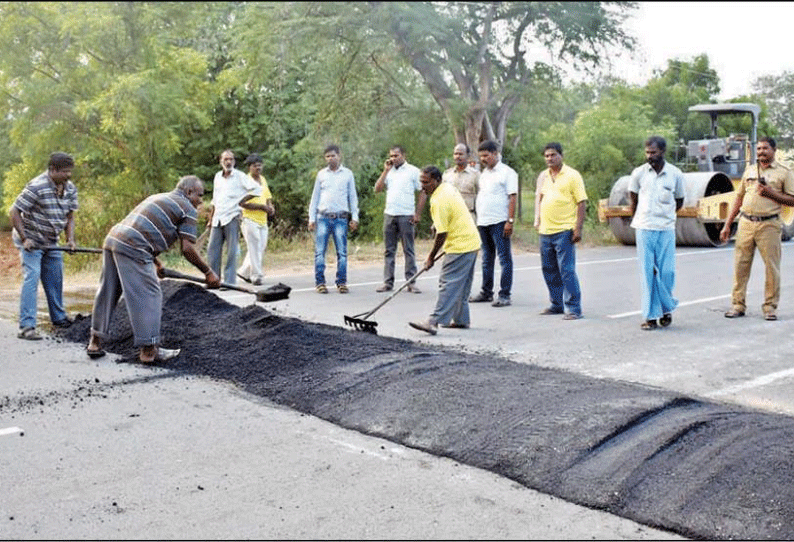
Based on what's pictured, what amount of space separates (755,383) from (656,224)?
231 cm

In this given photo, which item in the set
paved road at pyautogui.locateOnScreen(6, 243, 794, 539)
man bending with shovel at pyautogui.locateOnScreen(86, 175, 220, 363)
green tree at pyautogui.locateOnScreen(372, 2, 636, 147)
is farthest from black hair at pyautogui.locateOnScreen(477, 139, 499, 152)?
green tree at pyautogui.locateOnScreen(372, 2, 636, 147)

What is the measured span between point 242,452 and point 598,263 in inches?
435

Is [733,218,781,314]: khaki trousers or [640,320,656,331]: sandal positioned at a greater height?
[733,218,781,314]: khaki trousers

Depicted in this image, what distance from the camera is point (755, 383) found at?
20.7ft

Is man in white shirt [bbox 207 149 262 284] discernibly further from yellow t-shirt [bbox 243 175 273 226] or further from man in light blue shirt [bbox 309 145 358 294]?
man in light blue shirt [bbox 309 145 358 294]

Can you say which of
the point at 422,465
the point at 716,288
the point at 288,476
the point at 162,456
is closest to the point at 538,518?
the point at 422,465

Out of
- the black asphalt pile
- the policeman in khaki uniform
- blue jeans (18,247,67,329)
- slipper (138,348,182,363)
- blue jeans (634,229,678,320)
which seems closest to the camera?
the black asphalt pile

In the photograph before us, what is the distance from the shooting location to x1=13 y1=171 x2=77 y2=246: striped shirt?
8.04 meters

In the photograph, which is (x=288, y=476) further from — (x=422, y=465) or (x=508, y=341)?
(x=508, y=341)

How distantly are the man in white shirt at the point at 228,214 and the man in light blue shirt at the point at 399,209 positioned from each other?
1724 millimetres

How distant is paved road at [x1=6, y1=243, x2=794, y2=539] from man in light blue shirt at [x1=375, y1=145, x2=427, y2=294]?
7.46 ft

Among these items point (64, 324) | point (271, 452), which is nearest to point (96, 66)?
point (271, 452)

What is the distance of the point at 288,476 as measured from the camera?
172 inches

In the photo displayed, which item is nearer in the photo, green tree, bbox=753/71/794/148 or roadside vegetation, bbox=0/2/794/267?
roadside vegetation, bbox=0/2/794/267
